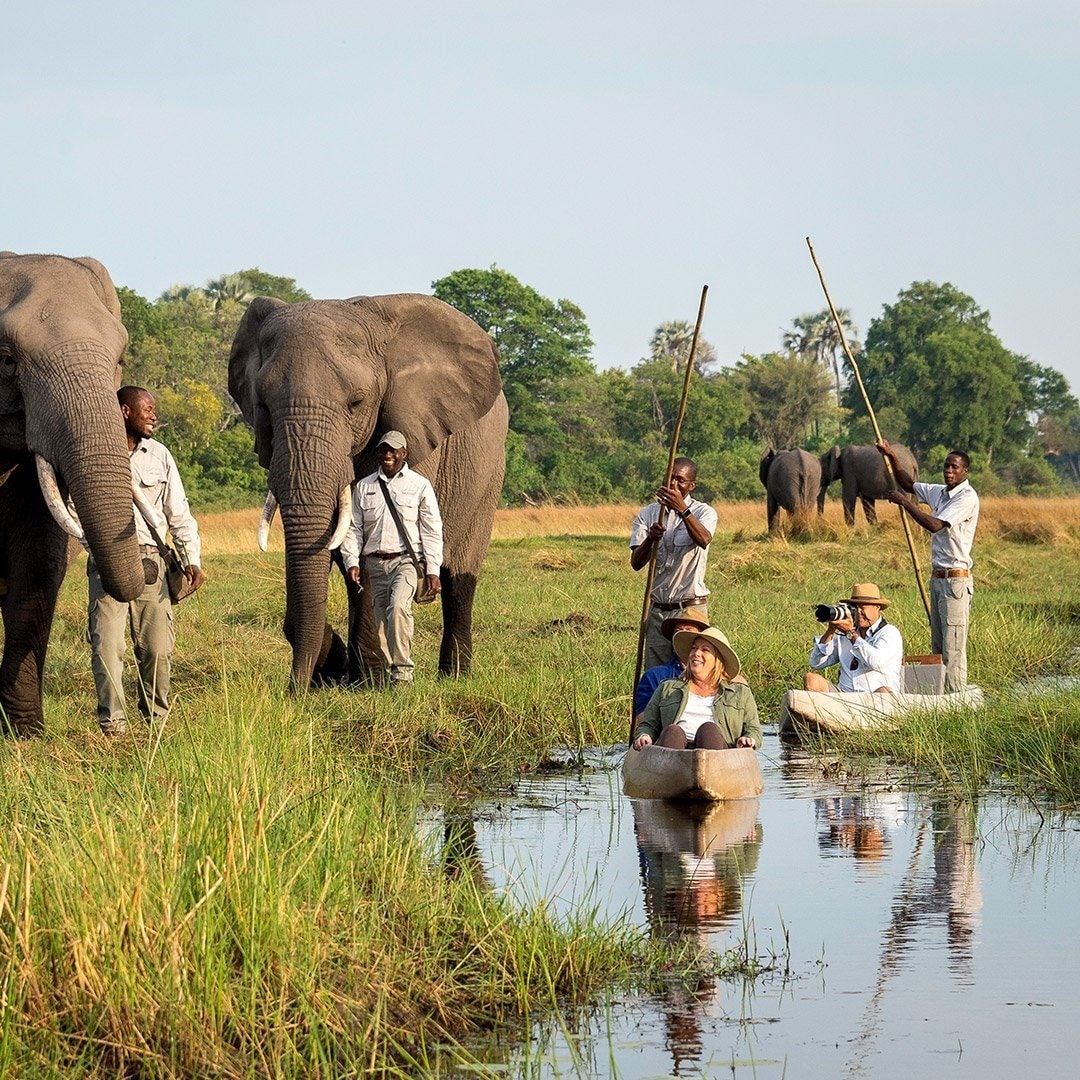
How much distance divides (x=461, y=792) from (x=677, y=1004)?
389cm

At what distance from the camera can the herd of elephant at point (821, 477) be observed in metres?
35.9

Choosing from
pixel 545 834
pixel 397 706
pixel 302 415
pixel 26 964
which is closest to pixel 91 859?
pixel 26 964

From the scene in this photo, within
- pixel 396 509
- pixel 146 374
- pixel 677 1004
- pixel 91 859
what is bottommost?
pixel 677 1004

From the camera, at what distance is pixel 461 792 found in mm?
9656

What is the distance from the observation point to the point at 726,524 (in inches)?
1631

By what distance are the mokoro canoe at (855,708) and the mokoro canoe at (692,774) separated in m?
1.79

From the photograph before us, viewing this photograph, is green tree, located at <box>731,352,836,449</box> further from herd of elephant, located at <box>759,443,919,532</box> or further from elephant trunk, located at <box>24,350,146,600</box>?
elephant trunk, located at <box>24,350,146,600</box>

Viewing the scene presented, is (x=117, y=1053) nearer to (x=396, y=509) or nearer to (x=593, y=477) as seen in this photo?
(x=396, y=509)

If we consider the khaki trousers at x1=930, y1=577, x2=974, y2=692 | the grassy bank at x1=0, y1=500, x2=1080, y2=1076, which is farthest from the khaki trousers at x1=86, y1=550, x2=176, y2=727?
the khaki trousers at x1=930, y1=577, x2=974, y2=692

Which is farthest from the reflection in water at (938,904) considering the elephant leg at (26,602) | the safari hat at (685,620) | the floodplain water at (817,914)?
the elephant leg at (26,602)

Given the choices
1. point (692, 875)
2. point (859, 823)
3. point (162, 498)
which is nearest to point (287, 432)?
point (162, 498)

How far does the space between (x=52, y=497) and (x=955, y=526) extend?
584 cm

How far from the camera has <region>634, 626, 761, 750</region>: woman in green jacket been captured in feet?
31.8

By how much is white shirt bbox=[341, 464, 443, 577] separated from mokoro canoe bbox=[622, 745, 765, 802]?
296 centimetres
